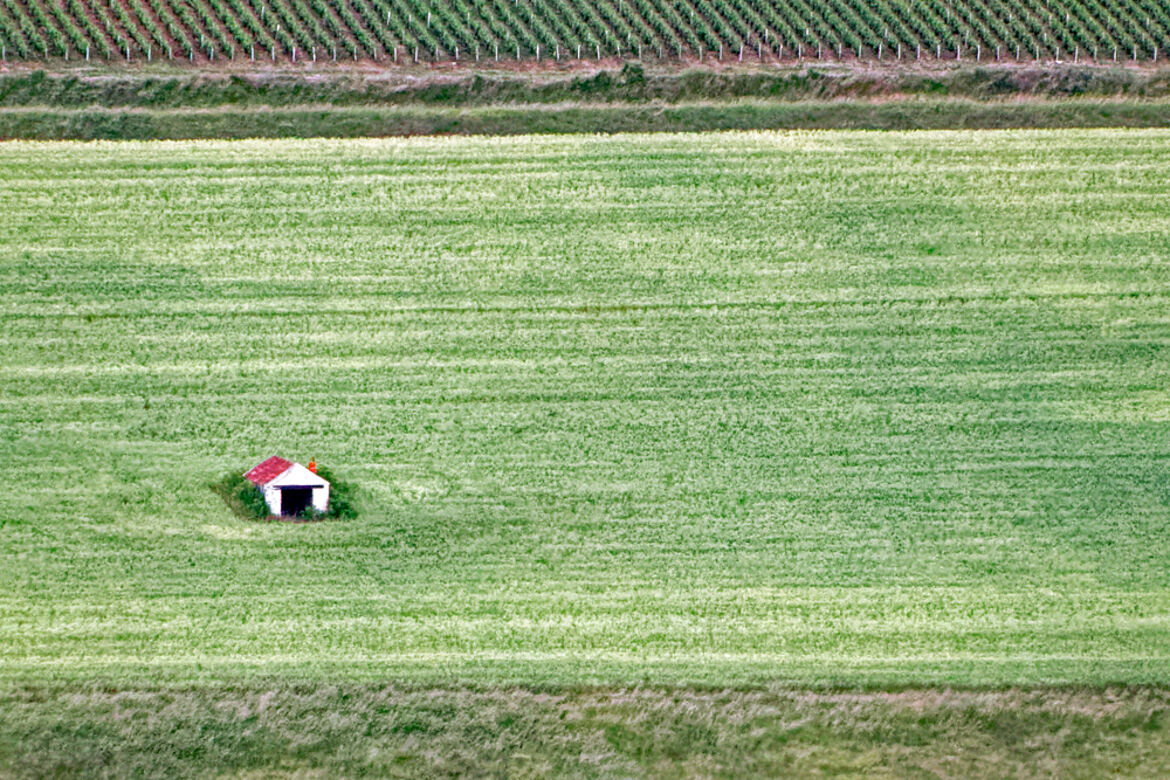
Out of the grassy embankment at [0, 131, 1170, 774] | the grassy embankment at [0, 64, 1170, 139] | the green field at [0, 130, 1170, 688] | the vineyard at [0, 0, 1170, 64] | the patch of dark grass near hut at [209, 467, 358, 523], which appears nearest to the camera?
the grassy embankment at [0, 131, 1170, 774]

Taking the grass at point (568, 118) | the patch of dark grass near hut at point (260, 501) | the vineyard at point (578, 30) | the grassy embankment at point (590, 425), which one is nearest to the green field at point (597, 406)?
the grassy embankment at point (590, 425)

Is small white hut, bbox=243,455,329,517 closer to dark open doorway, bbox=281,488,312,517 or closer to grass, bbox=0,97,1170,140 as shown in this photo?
dark open doorway, bbox=281,488,312,517

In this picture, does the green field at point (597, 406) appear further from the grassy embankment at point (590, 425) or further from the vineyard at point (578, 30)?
the vineyard at point (578, 30)

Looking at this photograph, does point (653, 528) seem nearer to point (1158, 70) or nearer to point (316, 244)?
point (316, 244)

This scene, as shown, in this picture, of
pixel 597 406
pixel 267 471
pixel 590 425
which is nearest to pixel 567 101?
pixel 597 406

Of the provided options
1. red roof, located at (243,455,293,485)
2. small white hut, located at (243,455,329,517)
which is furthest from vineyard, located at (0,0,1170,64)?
small white hut, located at (243,455,329,517)

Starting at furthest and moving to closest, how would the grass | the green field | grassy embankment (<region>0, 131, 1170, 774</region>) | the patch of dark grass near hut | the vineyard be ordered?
1. the vineyard
2. the grass
3. the patch of dark grass near hut
4. the green field
5. grassy embankment (<region>0, 131, 1170, 774</region>)

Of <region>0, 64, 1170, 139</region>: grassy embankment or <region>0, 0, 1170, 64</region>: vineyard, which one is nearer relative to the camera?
<region>0, 64, 1170, 139</region>: grassy embankment
